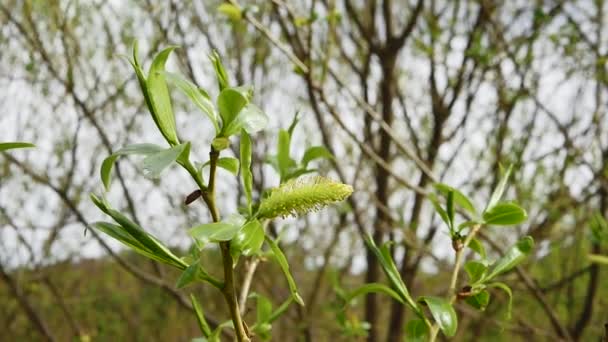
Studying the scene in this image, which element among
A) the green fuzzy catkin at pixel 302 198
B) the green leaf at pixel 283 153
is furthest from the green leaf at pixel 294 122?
the green fuzzy catkin at pixel 302 198

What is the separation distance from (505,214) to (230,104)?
10.3 inches

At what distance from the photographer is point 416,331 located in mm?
509

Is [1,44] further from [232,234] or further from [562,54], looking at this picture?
[232,234]

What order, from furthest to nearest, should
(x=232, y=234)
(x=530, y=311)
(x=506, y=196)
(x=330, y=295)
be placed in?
(x=330, y=295), (x=530, y=311), (x=506, y=196), (x=232, y=234)

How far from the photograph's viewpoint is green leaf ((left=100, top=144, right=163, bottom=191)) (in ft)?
1.25

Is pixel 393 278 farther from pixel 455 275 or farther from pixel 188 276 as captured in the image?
pixel 188 276

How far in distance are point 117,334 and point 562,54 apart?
3.62 metres

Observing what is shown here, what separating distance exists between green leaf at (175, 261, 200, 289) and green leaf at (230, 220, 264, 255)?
2cm

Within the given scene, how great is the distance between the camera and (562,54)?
2.42 meters

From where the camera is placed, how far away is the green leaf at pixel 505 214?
1.73 ft

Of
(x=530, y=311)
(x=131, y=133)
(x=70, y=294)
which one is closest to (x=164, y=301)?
(x=70, y=294)

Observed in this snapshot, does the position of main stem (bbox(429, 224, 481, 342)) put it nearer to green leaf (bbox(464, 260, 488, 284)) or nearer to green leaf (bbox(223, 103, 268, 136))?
green leaf (bbox(464, 260, 488, 284))

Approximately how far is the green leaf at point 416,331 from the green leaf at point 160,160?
243 mm

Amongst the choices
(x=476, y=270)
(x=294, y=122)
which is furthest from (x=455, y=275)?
(x=294, y=122)
